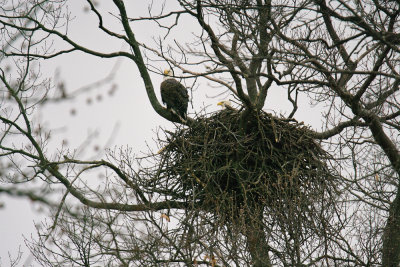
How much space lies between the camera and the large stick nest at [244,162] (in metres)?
5.80

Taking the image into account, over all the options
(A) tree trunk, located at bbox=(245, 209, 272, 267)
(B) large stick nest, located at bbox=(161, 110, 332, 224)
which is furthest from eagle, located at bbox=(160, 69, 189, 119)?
(A) tree trunk, located at bbox=(245, 209, 272, 267)

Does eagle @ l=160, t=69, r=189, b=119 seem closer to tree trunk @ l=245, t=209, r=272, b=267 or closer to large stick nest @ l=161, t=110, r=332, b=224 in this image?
large stick nest @ l=161, t=110, r=332, b=224

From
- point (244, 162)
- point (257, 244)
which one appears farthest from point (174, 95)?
point (257, 244)

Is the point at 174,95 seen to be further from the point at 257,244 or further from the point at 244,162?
the point at 257,244

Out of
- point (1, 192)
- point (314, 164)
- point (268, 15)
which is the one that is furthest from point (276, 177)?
point (1, 192)

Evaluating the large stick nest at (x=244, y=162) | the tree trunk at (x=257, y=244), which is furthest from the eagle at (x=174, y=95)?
the tree trunk at (x=257, y=244)

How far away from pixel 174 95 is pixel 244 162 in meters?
2.32

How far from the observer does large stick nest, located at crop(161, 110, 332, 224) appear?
5797 mm

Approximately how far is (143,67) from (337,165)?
10.2 feet

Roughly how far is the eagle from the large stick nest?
1424 millimetres

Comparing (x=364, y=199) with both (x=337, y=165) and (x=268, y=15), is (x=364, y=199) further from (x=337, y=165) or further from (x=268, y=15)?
(x=268, y=15)

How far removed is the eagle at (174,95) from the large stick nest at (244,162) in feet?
4.67

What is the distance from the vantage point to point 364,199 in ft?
19.6

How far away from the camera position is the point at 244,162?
20.2 feet
